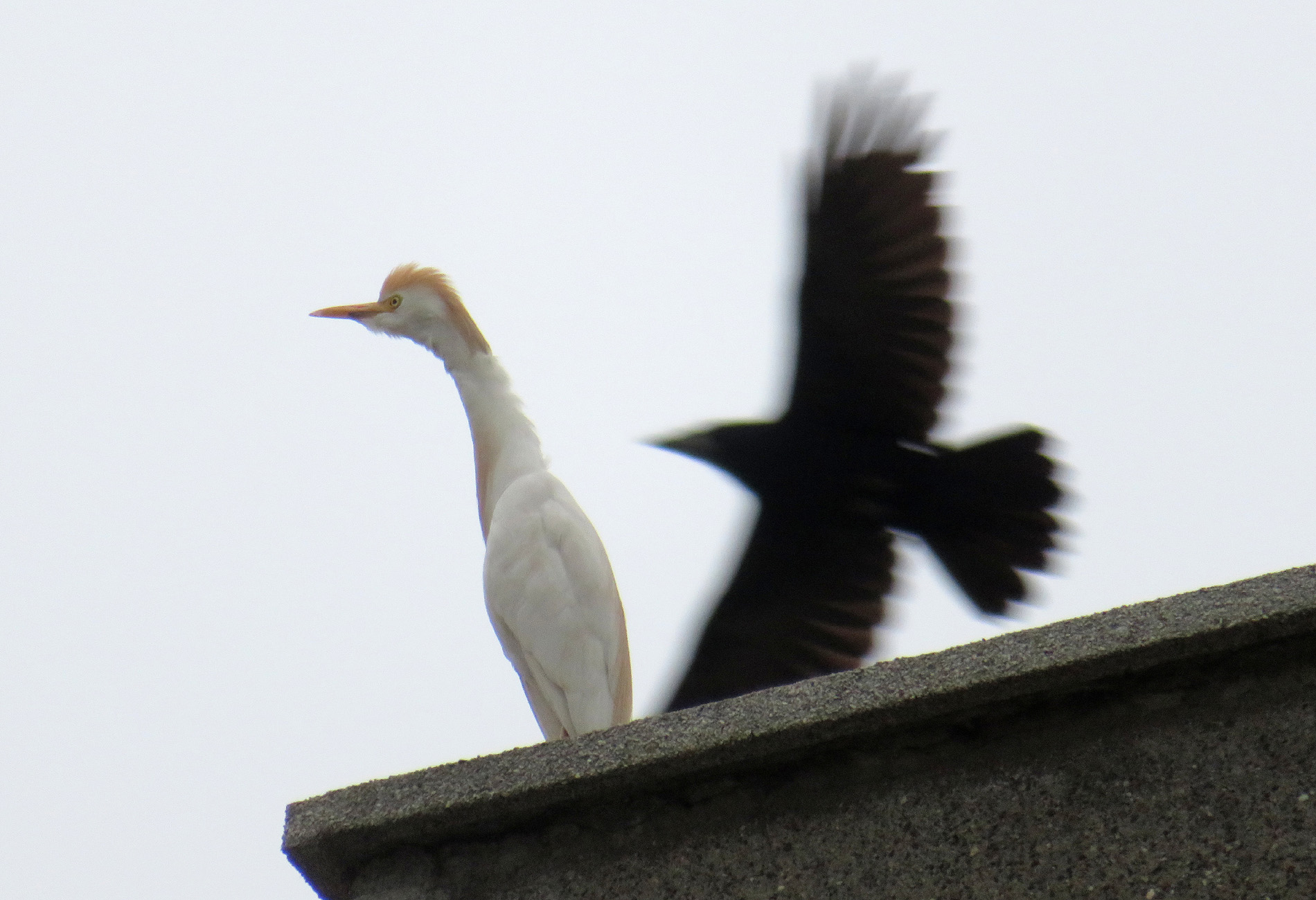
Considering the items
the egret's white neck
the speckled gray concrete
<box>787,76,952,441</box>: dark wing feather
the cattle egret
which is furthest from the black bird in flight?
the speckled gray concrete

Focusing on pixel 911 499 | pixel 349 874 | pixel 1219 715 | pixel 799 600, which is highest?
pixel 1219 715

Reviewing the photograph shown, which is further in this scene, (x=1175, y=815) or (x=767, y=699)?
(x=767, y=699)

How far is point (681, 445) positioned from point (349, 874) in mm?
2762

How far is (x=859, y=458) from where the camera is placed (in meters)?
4.18

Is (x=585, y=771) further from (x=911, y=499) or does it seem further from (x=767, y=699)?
(x=911, y=499)

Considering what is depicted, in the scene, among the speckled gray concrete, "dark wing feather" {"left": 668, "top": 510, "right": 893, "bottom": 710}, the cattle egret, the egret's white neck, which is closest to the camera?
the speckled gray concrete

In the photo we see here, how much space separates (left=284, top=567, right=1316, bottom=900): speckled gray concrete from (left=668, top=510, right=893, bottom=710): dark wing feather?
2630 mm

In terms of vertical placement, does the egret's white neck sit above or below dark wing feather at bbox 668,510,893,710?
above

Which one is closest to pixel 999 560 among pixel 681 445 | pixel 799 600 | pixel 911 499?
pixel 911 499

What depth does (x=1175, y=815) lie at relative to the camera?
1443mm

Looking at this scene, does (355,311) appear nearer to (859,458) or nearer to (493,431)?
(493,431)

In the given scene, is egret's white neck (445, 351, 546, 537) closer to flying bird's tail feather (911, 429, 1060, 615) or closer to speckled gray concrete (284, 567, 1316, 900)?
flying bird's tail feather (911, 429, 1060, 615)

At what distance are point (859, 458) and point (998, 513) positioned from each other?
0.44 meters

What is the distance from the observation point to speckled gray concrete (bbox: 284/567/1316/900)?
144 centimetres
